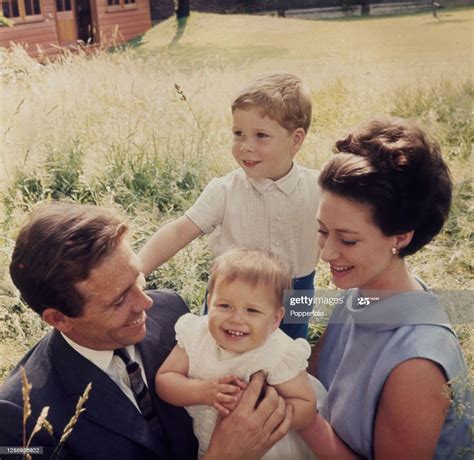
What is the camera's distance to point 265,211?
1.97 metres

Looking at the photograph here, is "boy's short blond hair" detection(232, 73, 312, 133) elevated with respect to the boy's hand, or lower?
elevated

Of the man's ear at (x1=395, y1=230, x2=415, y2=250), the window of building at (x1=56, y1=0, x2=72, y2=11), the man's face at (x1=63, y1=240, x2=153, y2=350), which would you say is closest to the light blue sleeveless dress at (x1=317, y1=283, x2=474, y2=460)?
the man's ear at (x1=395, y1=230, x2=415, y2=250)

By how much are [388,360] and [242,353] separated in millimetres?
341

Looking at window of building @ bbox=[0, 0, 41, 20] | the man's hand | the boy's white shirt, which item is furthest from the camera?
window of building @ bbox=[0, 0, 41, 20]

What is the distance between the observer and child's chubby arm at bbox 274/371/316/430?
133 centimetres

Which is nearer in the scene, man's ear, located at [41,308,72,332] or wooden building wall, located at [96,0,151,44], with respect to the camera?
man's ear, located at [41,308,72,332]

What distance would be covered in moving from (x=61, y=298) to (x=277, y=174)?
88 cm

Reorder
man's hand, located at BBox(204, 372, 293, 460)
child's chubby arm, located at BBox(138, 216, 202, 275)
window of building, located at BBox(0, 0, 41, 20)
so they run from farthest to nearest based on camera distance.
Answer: window of building, located at BBox(0, 0, 41, 20), child's chubby arm, located at BBox(138, 216, 202, 275), man's hand, located at BBox(204, 372, 293, 460)

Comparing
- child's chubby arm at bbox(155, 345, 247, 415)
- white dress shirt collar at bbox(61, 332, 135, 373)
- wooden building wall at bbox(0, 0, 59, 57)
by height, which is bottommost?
child's chubby arm at bbox(155, 345, 247, 415)

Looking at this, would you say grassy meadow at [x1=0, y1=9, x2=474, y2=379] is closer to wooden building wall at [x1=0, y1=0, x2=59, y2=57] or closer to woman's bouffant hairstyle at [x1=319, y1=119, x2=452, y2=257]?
wooden building wall at [x1=0, y1=0, x2=59, y2=57]

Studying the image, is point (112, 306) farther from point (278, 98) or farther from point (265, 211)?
point (278, 98)

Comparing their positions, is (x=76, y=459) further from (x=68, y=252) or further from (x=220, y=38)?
(x=220, y=38)

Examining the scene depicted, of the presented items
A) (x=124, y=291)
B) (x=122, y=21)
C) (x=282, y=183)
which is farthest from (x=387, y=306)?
(x=122, y=21)

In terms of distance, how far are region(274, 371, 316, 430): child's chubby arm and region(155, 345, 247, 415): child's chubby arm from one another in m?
0.10
